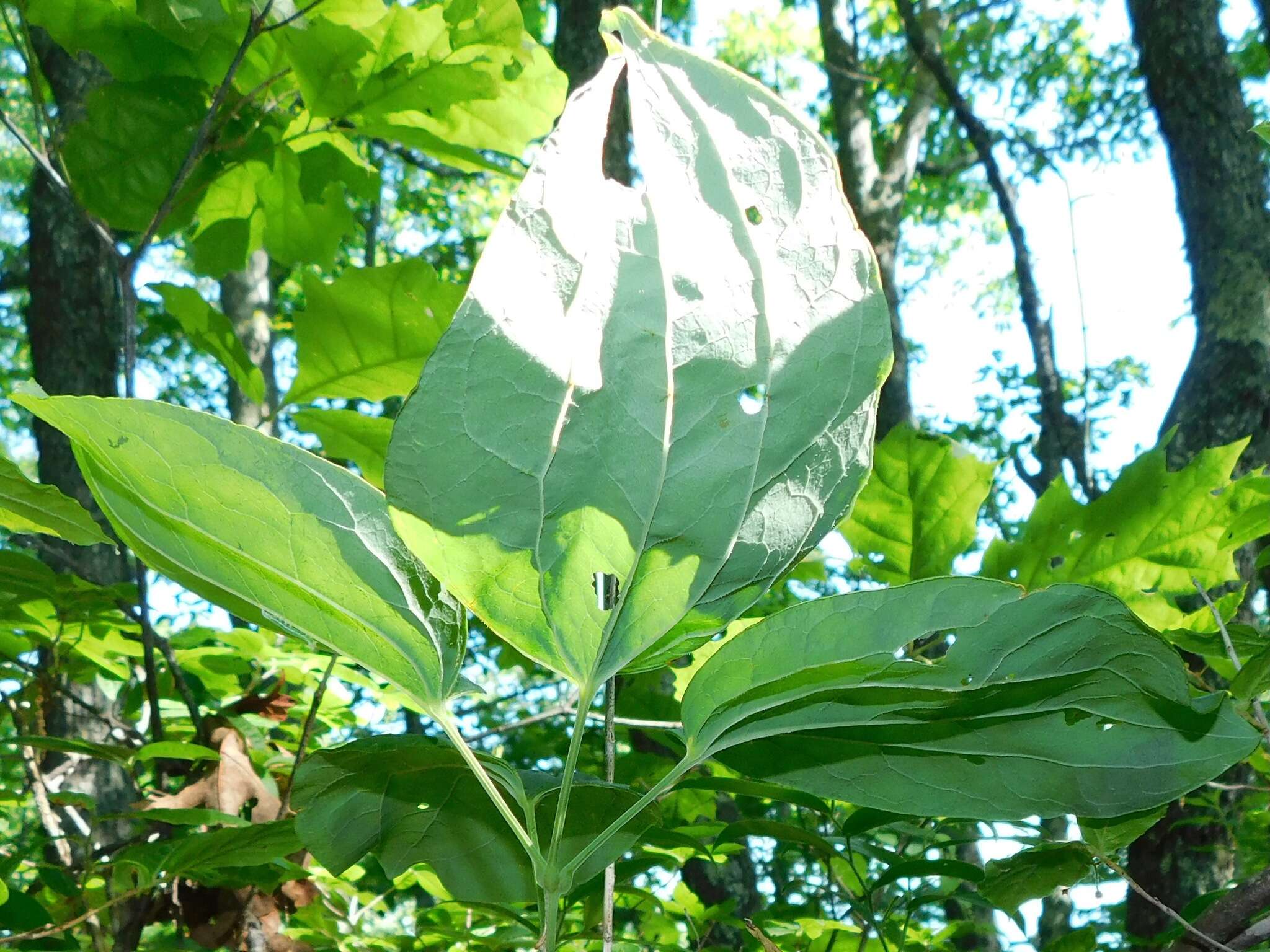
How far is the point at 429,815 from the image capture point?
17.7 inches

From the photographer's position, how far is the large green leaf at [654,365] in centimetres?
30

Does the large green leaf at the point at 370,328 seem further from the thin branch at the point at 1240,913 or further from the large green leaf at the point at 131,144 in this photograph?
the thin branch at the point at 1240,913

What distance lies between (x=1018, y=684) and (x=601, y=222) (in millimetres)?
218

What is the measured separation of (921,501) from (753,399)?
1.52 feet

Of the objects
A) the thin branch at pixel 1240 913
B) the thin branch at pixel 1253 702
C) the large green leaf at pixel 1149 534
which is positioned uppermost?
the large green leaf at pixel 1149 534

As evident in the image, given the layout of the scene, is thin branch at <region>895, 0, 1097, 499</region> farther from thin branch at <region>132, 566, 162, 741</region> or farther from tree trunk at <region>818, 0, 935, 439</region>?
thin branch at <region>132, 566, 162, 741</region>

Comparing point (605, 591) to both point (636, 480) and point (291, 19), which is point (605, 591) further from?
point (291, 19)

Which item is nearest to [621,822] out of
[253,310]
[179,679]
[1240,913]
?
[1240,913]

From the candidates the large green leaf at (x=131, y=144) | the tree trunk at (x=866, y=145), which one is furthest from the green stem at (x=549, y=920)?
the tree trunk at (x=866, y=145)

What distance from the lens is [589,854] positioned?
343 millimetres

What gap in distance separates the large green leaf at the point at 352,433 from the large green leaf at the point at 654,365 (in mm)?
528

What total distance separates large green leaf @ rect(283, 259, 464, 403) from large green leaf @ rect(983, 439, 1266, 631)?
483 mm

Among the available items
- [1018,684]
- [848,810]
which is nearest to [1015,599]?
[1018,684]

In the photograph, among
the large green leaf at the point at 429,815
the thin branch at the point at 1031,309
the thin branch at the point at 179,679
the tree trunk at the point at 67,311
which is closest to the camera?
the large green leaf at the point at 429,815
